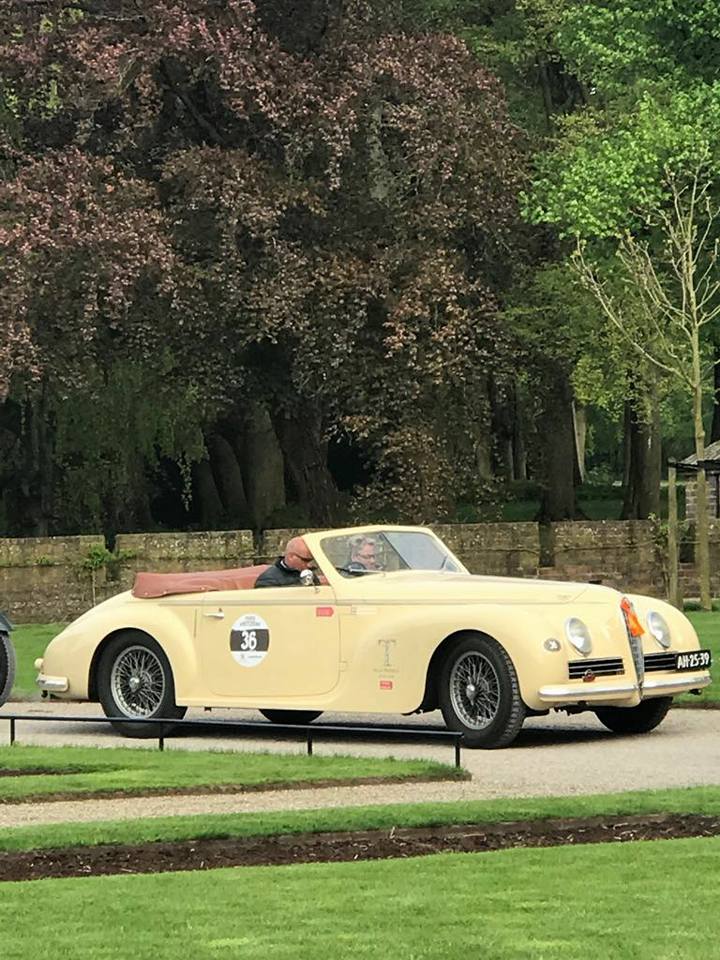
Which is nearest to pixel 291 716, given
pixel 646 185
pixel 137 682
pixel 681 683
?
pixel 137 682

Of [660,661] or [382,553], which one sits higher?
[382,553]

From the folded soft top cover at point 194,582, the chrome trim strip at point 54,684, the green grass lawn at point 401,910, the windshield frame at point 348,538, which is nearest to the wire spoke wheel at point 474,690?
the windshield frame at point 348,538

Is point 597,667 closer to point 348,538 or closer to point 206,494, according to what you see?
point 348,538

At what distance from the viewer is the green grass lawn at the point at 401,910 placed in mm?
7504

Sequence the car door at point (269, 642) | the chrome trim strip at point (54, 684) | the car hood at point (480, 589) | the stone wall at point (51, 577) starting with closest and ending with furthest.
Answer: the car hood at point (480, 589) → the car door at point (269, 642) → the chrome trim strip at point (54, 684) → the stone wall at point (51, 577)

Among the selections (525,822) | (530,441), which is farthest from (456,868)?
(530,441)

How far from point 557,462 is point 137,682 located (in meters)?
28.8

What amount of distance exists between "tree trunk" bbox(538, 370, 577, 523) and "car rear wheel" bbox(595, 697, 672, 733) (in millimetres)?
28560

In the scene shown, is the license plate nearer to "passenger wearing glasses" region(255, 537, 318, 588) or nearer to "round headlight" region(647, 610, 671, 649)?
"round headlight" region(647, 610, 671, 649)

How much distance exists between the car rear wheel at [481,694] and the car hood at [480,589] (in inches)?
16.4

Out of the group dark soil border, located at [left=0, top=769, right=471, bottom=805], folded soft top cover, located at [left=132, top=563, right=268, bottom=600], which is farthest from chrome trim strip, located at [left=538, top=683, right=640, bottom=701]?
folded soft top cover, located at [left=132, top=563, right=268, bottom=600]

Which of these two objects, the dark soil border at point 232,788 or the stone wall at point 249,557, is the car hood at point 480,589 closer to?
the dark soil border at point 232,788

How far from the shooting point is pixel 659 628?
16328 mm

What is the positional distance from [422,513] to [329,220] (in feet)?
19.6
